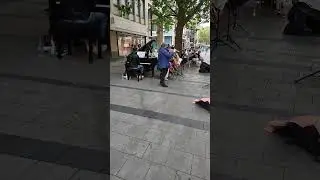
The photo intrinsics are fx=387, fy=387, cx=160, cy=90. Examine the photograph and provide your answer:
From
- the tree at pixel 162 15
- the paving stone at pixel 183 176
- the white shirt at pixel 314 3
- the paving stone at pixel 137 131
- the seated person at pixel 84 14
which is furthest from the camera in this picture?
the paving stone at pixel 137 131

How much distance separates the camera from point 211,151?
3211 mm

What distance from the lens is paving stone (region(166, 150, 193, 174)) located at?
323cm

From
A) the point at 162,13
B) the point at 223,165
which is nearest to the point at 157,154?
the point at 223,165

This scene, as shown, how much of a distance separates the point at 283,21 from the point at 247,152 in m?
1.12

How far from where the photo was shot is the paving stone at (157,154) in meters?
3.36

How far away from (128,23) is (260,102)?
5.51 feet

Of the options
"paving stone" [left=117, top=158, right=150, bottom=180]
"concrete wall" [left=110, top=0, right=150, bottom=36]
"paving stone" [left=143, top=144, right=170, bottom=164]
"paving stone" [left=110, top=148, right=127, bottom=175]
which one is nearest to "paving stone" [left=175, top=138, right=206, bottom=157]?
"paving stone" [left=143, top=144, right=170, bottom=164]

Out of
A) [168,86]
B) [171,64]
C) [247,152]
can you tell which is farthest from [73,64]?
[247,152]

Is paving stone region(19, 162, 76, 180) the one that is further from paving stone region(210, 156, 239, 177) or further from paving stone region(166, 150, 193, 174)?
paving stone region(210, 156, 239, 177)

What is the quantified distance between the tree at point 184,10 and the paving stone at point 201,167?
3.83 ft

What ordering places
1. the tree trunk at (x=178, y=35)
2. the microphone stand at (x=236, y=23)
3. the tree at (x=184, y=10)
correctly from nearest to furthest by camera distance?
the microphone stand at (x=236, y=23) → the tree at (x=184, y=10) → the tree trunk at (x=178, y=35)

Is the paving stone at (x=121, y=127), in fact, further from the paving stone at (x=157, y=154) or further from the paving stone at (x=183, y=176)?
the paving stone at (x=183, y=176)

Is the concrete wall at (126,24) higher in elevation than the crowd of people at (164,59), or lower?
higher

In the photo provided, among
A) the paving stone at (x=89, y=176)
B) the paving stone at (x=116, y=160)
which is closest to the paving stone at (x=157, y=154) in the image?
the paving stone at (x=116, y=160)
